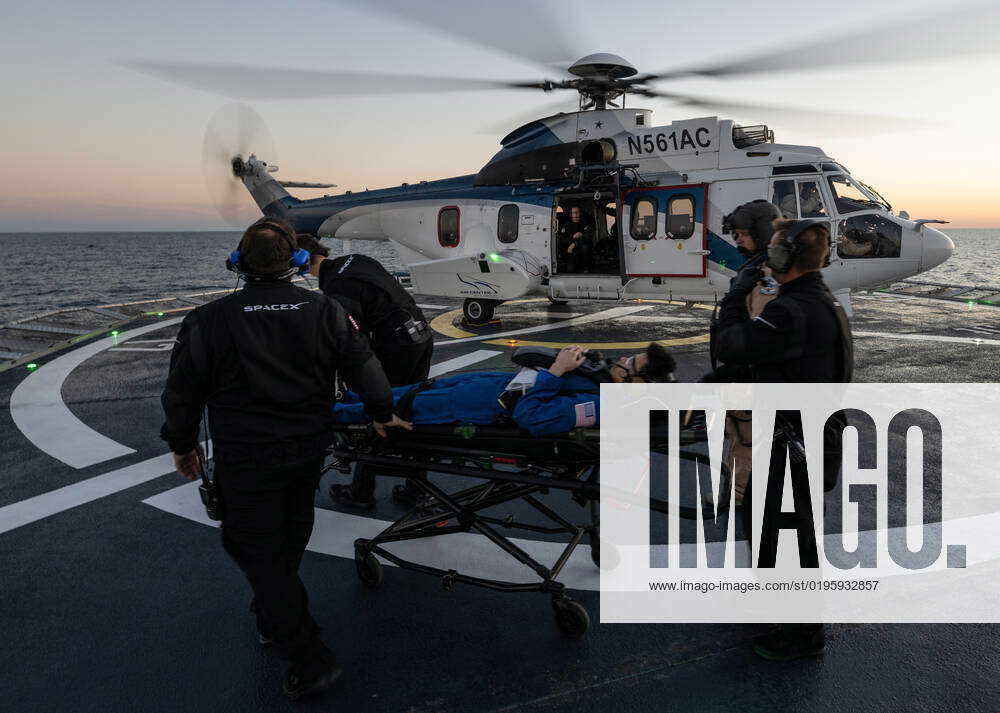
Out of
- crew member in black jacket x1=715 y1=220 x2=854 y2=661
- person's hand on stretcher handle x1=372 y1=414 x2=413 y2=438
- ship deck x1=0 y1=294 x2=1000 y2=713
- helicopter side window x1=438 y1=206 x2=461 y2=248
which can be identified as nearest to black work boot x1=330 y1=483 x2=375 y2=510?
ship deck x1=0 y1=294 x2=1000 y2=713

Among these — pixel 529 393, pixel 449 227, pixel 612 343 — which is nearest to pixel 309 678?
pixel 529 393

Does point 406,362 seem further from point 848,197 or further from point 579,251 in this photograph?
point 848,197

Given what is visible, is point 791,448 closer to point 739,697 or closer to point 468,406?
point 739,697

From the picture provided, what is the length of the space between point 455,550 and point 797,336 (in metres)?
2.58

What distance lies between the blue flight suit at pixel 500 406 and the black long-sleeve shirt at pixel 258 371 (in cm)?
58

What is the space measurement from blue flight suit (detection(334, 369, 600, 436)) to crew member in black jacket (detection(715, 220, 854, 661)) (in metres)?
0.76

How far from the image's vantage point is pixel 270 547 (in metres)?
2.86

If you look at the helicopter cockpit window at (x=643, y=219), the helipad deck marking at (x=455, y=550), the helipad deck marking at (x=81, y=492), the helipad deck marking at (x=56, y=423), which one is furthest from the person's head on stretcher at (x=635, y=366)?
the helicopter cockpit window at (x=643, y=219)

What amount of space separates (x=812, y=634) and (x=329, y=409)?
2.65 metres

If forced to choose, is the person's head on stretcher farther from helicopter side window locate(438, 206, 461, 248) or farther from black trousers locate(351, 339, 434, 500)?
helicopter side window locate(438, 206, 461, 248)

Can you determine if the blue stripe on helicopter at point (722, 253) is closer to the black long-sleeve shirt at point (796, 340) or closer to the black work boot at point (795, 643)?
the black long-sleeve shirt at point (796, 340)

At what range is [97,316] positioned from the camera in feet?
45.5

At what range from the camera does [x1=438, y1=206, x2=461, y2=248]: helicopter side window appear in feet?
42.9

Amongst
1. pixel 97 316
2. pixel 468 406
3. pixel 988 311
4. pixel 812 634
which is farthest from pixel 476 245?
pixel 988 311
